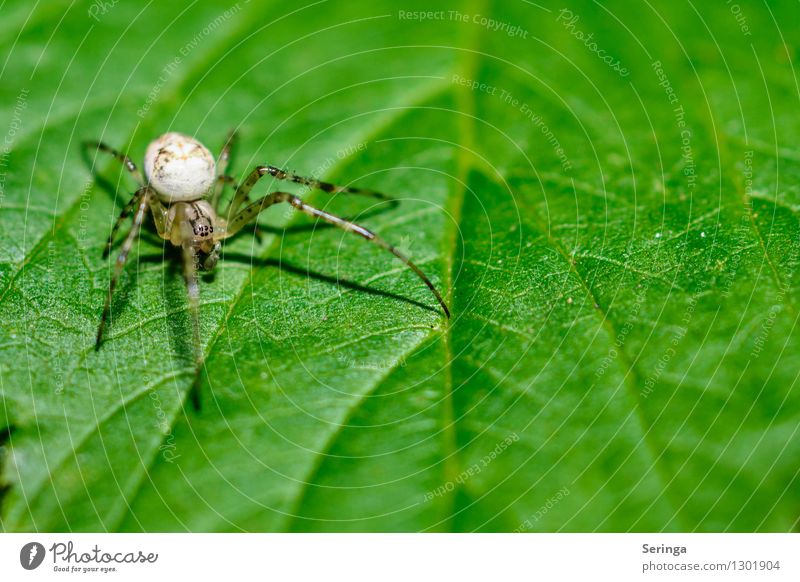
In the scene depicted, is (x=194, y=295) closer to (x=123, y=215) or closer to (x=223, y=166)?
(x=123, y=215)

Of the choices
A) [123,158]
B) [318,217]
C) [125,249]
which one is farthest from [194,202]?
[318,217]

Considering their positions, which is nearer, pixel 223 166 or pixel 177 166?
pixel 177 166
